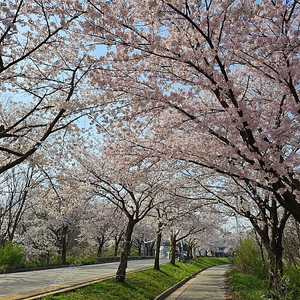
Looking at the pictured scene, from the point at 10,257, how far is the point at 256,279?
14406mm

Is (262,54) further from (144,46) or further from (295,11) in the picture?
(144,46)

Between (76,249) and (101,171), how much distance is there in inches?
1181

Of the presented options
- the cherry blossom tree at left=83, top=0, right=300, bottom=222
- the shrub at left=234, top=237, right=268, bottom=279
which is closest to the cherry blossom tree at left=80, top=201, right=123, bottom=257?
the shrub at left=234, top=237, right=268, bottom=279

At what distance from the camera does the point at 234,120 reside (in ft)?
16.3

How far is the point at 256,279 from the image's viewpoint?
12.9 metres

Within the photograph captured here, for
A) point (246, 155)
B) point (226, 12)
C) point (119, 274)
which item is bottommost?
point (119, 274)

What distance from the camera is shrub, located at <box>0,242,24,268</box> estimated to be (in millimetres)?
17062

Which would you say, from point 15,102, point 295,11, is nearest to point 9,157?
point 15,102

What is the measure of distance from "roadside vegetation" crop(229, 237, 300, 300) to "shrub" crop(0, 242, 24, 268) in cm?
1320

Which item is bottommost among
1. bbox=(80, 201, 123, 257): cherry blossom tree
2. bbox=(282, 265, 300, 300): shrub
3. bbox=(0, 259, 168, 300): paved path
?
bbox=(0, 259, 168, 300): paved path

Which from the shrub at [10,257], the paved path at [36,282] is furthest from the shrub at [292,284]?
the shrub at [10,257]

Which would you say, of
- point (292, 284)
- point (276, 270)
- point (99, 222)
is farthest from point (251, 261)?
point (99, 222)

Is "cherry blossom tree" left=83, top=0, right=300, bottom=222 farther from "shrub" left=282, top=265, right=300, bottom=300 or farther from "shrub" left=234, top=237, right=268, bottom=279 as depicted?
"shrub" left=234, top=237, right=268, bottom=279

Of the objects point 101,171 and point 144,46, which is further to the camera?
point 101,171
